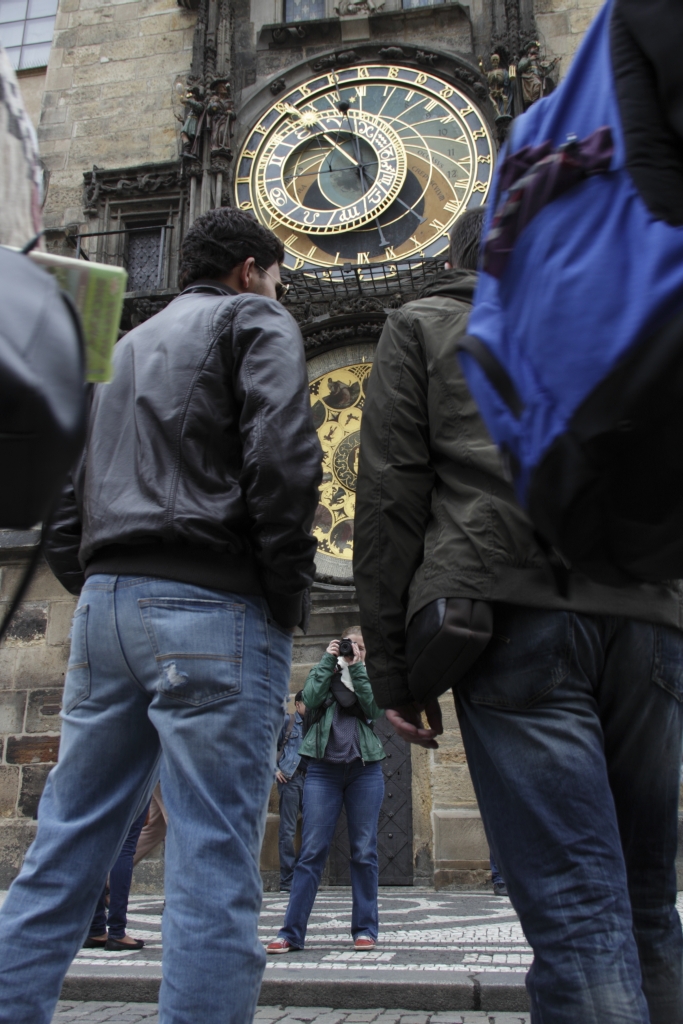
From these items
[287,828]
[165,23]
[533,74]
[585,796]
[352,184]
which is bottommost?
[287,828]

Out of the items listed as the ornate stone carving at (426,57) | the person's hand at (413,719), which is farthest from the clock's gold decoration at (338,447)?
the person's hand at (413,719)

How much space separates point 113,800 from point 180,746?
0.76 feet

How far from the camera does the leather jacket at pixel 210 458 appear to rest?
6.47 ft

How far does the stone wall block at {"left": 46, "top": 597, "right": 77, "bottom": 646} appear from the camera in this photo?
8875 millimetres

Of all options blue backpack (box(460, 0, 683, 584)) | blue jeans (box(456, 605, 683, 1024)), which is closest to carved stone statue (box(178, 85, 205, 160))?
blue jeans (box(456, 605, 683, 1024))

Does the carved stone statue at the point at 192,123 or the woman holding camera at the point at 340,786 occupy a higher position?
the carved stone statue at the point at 192,123

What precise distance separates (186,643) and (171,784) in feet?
0.83

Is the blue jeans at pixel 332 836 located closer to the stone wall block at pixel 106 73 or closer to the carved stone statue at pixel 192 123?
the carved stone statue at pixel 192 123

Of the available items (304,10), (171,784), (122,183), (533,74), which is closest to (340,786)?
(171,784)

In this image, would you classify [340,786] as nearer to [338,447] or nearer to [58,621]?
[58,621]

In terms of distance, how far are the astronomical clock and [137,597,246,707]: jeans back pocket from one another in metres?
7.37

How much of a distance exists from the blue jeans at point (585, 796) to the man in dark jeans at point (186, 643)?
44cm

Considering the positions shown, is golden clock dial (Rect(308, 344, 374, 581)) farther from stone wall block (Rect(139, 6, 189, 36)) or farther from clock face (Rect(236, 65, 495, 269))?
stone wall block (Rect(139, 6, 189, 36))

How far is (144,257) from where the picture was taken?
10859mm
